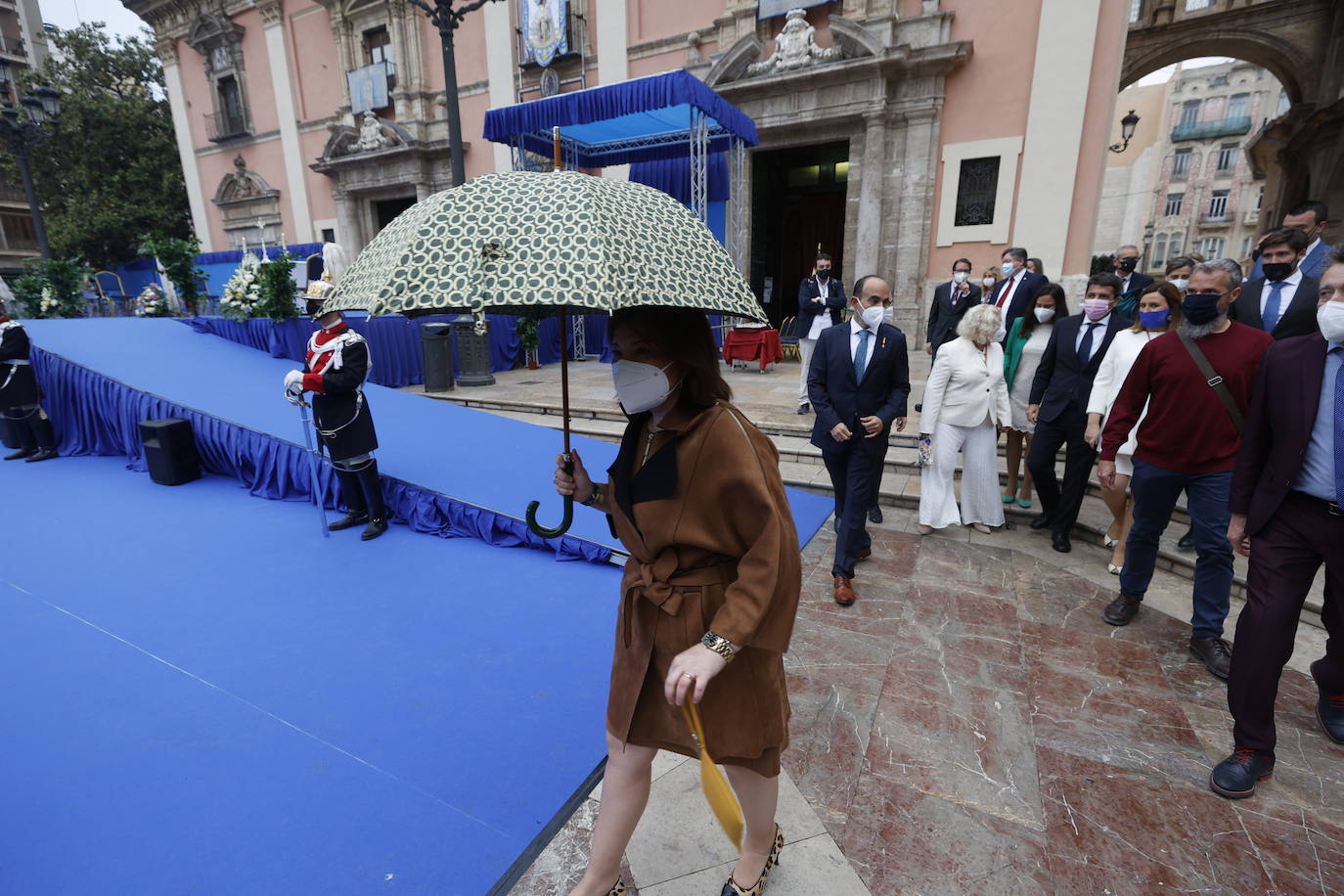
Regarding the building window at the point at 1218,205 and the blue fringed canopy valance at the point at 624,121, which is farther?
the building window at the point at 1218,205

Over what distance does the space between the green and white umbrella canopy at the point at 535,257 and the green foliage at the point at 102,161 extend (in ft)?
94.6

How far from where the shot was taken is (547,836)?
195cm

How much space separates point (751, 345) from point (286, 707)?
27.8 feet

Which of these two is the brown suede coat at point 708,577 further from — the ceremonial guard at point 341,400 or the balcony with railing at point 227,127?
the balcony with railing at point 227,127

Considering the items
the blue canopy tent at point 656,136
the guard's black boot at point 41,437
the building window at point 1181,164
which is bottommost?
the guard's black boot at point 41,437

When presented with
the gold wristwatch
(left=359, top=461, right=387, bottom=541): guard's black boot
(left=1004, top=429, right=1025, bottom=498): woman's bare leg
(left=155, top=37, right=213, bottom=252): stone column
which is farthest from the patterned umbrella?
(left=155, top=37, right=213, bottom=252): stone column

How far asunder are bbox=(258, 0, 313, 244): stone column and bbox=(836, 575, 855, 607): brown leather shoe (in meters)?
21.9

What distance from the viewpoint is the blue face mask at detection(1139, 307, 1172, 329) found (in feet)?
11.2

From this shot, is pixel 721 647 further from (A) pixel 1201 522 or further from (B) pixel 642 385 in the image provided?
(A) pixel 1201 522

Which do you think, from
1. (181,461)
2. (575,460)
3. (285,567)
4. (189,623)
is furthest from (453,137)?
(575,460)

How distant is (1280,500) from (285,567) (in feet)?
16.6

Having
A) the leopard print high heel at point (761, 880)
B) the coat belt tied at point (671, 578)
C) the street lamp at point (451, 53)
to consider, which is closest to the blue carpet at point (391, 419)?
the leopard print high heel at point (761, 880)

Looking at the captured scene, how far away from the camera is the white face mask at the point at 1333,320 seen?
190 cm

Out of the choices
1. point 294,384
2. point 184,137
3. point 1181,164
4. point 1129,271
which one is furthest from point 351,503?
point 1181,164
